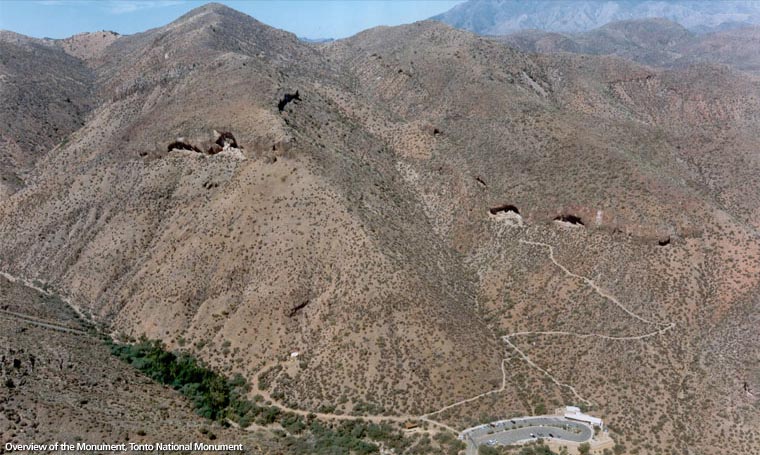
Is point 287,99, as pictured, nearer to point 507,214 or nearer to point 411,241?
point 411,241

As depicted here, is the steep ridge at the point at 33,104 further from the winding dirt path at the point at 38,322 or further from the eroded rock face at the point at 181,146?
the winding dirt path at the point at 38,322

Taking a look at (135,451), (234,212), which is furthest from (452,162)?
(135,451)

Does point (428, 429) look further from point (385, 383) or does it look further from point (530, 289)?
point (530, 289)

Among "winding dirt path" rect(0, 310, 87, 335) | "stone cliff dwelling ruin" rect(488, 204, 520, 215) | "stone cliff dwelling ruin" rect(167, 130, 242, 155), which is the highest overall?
"stone cliff dwelling ruin" rect(167, 130, 242, 155)

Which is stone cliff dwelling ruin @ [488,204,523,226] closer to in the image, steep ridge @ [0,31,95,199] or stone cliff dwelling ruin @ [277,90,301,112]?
stone cliff dwelling ruin @ [277,90,301,112]

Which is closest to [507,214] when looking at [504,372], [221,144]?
[504,372]

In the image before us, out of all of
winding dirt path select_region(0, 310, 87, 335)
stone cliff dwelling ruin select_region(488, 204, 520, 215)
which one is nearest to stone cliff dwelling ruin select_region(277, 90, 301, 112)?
stone cliff dwelling ruin select_region(488, 204, 520, 215)
